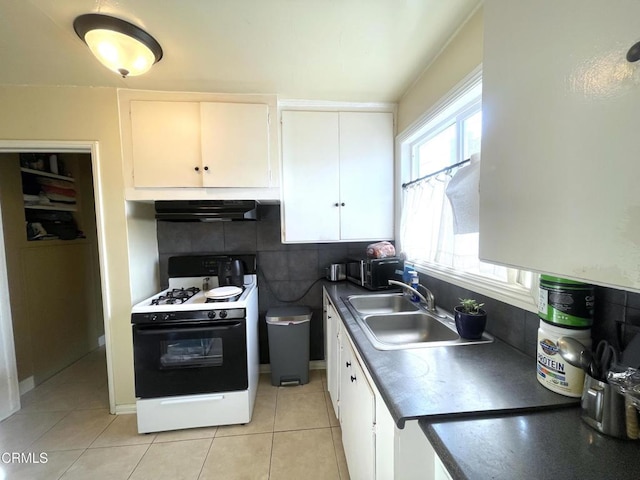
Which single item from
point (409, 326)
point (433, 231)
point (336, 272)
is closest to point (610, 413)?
point (409, 326)

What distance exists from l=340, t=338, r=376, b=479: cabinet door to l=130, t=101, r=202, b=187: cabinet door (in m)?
1.67

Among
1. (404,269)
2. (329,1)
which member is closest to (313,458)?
(404,269)

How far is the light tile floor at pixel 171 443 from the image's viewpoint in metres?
1.49

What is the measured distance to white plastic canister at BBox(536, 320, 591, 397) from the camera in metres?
0.73

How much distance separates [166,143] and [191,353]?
1.55 meters

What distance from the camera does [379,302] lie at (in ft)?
6.20

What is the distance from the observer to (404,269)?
1.99 metres

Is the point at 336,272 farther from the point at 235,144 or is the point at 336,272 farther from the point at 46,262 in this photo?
the point at 46,262

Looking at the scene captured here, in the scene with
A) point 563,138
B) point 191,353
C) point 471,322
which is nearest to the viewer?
point 563,138

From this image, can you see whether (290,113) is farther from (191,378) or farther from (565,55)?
(191,378)

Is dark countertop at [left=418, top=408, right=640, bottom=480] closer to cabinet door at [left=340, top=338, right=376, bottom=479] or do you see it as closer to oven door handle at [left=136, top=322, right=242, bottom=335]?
cabinet door at [left=340, top=338, right=376, bottom=479]

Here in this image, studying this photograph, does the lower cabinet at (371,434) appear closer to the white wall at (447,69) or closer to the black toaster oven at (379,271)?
the black toaster oven at (379,271)

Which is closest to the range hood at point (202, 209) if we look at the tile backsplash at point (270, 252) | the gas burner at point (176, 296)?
the tile backsplash at point (270, 252)

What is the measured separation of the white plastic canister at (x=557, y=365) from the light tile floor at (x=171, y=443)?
1257 millimetres
